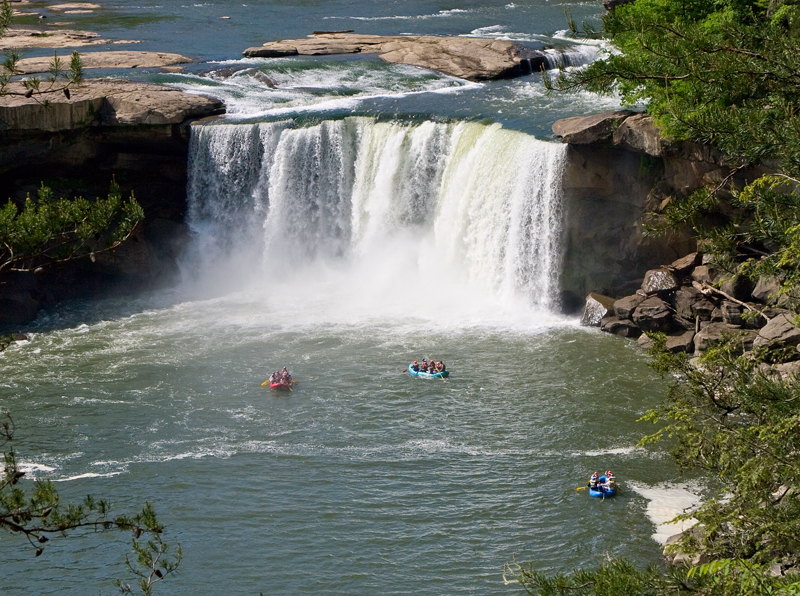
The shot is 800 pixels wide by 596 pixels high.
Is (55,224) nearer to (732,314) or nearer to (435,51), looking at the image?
(732,314)

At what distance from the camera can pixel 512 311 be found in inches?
1152

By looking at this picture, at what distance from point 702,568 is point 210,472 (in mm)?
13169

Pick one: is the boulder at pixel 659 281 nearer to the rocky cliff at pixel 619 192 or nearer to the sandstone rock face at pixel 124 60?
the rocky cliff at pixel 619 192

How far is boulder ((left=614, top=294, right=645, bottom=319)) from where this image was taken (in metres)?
26.6

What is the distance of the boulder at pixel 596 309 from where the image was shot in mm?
27406

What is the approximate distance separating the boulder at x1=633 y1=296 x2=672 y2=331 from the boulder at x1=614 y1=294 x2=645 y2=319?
260 millimetres

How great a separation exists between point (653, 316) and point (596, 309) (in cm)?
208

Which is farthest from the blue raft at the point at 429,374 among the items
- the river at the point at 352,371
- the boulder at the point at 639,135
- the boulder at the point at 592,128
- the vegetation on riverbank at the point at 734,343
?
the vegetation on riverbank at the point at 734,343

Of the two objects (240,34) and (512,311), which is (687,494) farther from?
(240,34)

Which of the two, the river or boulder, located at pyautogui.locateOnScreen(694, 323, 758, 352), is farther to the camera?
boulder, located at pyautogui.locateOnScreen(694, 323, 758, 352)

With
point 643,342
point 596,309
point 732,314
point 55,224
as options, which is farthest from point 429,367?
point 55,224

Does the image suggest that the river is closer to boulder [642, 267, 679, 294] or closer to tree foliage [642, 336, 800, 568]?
boulder [642, 267, 679, 294]

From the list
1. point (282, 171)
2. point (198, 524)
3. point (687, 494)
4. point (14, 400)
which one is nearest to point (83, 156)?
point (282, 171)

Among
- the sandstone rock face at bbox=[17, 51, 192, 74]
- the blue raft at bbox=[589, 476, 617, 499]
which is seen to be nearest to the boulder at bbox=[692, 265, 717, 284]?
the blue raft at bbox=[589, 476, 617, 499]
